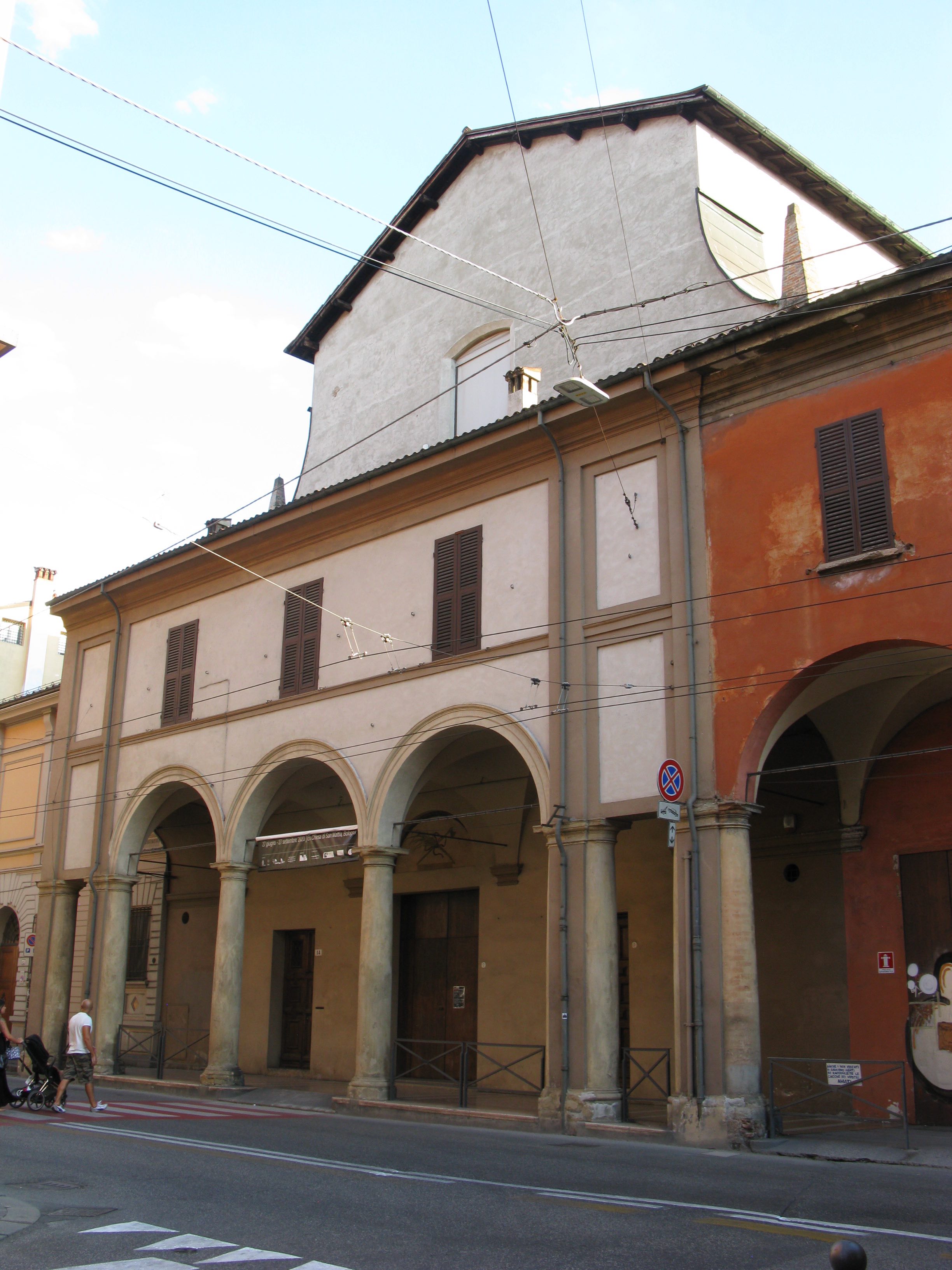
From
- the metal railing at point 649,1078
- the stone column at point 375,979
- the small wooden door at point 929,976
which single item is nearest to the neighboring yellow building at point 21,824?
the stone column at point 375,979

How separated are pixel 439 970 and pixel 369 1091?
4.36 m

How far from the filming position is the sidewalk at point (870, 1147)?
10.5 m

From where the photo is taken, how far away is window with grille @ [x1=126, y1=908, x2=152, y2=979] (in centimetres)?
2469

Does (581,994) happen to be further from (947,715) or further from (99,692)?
(99,692)

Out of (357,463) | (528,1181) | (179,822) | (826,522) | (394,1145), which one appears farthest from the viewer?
(179,822)

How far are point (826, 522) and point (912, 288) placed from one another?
2.44m

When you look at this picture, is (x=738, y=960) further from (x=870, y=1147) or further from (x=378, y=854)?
(x=378, y=854)

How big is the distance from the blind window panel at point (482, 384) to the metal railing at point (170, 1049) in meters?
12.0

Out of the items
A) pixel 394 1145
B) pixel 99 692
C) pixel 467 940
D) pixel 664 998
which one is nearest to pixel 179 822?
pixel 99 692

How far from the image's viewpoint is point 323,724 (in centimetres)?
1766

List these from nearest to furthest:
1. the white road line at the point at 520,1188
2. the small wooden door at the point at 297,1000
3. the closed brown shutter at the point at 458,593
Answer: the white road line at the point at 520,1188, the closed brown shutter at the point at 458,593, the small wooden door at the point at 297,1000

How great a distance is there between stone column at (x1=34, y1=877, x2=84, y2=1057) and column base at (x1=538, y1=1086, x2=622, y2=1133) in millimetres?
11442

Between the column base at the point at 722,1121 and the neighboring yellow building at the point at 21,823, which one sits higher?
the neighboring yellow building at the point at 21,823

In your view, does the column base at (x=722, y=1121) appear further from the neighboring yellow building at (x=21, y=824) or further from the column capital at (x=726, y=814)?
the neighboring yellow building at (x=21, y=824)
